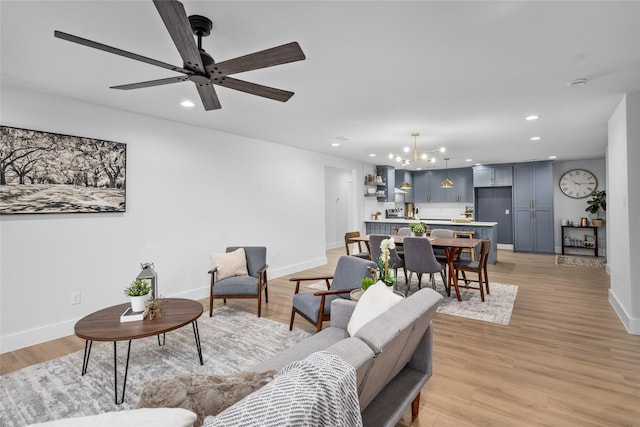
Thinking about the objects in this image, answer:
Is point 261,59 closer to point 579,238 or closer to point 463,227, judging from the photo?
→ point 463,227

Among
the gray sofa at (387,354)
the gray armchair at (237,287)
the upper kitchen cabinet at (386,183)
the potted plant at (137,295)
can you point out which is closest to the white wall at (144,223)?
the gray armchair at (237,287)

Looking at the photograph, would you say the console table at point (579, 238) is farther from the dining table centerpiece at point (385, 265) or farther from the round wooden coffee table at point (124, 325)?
the round wooden coffee table at point (124, 325)

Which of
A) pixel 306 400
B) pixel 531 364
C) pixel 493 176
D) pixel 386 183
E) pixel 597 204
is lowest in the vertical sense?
pixel 531 364

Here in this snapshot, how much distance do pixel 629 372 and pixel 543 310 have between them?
1467 mm

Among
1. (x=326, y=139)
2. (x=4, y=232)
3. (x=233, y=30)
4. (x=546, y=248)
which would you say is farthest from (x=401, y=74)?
(x=546, y=248)

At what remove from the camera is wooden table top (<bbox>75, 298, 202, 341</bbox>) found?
2.17m

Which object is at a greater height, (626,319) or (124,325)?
(124,325)

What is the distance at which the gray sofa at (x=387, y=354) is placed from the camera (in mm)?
1155

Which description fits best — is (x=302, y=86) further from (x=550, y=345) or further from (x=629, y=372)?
(x=629, y=372)

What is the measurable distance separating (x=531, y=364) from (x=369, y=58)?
2850 mm

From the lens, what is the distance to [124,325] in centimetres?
235

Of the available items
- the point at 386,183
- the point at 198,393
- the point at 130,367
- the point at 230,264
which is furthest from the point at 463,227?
the point at 198,393

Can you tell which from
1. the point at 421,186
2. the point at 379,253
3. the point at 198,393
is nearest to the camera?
the point at 198,393

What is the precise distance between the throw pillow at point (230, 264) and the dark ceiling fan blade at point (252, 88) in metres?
2.37
